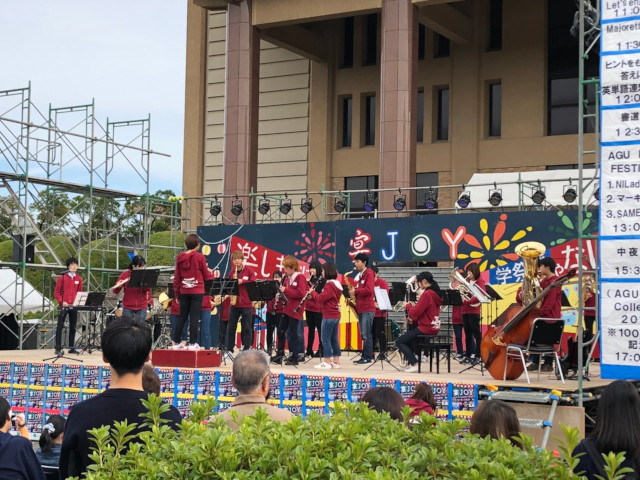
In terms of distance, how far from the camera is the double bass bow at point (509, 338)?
43.2 ft

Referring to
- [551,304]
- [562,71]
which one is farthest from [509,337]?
[562,71]

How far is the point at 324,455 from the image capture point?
4.04 meters

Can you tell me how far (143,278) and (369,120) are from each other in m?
19.4

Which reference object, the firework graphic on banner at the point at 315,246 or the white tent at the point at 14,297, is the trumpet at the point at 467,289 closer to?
the firework graphic on banner at the point at 315,246

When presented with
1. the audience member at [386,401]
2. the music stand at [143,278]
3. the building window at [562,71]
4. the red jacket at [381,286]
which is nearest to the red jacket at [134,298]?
the music stand at [143,278]

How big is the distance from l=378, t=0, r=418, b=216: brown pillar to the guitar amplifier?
40.0 feet

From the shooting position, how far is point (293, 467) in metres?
3.91

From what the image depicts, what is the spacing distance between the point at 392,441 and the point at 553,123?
1167 inches

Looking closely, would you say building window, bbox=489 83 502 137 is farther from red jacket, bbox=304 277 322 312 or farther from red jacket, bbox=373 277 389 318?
red jacket, bbox=304 277 322 312

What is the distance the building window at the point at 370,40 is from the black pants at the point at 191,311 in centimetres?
2044

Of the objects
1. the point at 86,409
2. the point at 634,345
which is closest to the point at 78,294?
the point at 634,345

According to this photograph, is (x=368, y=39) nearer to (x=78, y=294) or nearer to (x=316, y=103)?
(x=316, y=103)

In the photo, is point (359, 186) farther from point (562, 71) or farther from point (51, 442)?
point (51, 442)

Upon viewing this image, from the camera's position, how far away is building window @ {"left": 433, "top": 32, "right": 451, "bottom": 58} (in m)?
34.2
